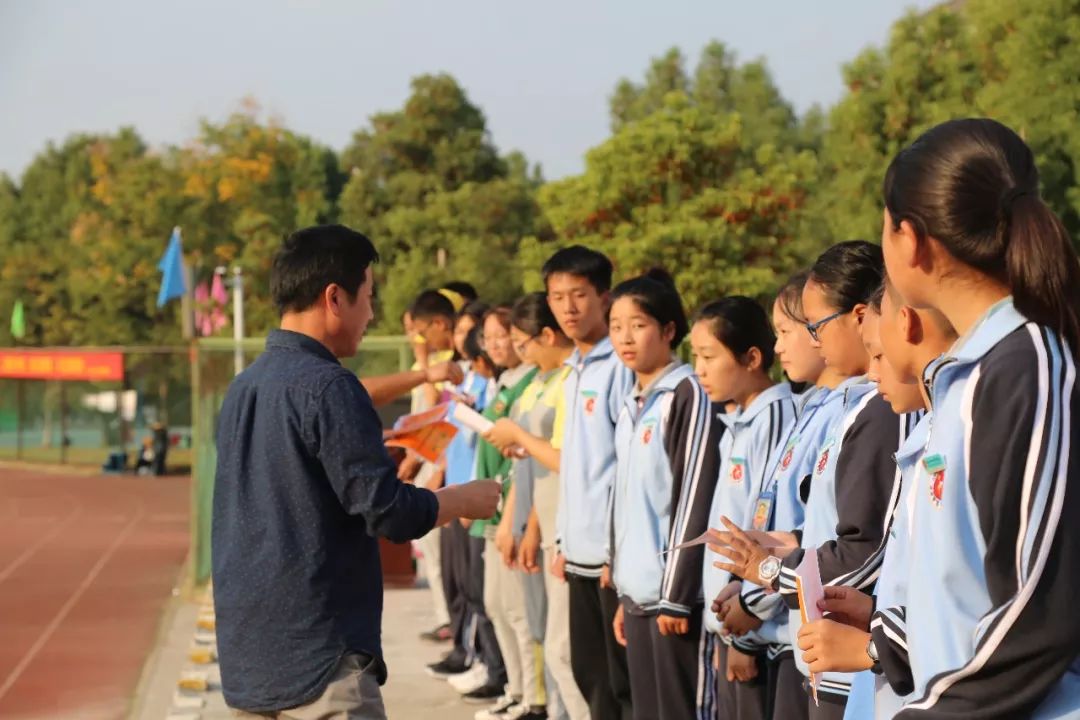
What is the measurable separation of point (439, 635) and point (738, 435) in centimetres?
582

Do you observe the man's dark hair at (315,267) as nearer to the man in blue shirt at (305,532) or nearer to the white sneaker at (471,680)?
the man in blue shirt at (305,532)

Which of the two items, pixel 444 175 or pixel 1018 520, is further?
pixel 444 175

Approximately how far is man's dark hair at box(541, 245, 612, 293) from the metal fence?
5873 mm

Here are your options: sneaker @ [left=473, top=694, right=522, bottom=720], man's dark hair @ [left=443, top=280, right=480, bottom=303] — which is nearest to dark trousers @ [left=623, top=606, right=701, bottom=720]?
sneaker @ [left=473, top=694, right=522, bottom=720]

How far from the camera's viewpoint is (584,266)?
6.60 metres

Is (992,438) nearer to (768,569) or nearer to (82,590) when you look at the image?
(768,569)

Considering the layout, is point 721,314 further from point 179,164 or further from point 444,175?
point 179,164

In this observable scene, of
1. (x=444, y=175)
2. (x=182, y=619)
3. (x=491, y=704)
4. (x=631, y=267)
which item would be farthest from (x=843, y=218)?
(x=491, y=704)

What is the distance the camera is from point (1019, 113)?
28141mm

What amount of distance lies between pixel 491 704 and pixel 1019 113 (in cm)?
2243

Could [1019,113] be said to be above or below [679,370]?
above

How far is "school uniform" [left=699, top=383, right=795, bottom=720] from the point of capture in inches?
188

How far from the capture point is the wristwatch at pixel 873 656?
96.7 inches

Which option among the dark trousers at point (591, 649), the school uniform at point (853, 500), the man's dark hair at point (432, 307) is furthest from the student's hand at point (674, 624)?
the man's dark hair at point (432, 307)
